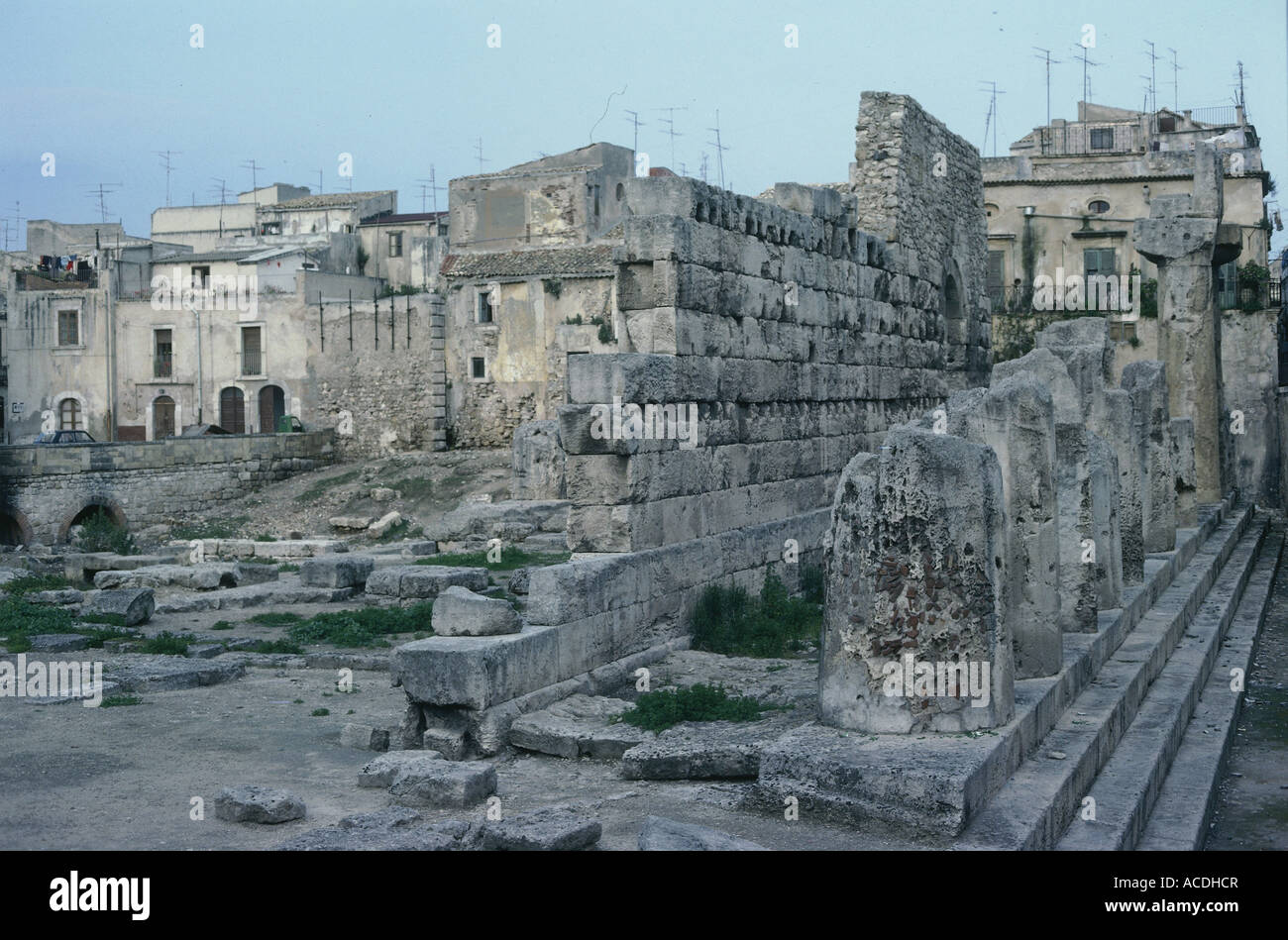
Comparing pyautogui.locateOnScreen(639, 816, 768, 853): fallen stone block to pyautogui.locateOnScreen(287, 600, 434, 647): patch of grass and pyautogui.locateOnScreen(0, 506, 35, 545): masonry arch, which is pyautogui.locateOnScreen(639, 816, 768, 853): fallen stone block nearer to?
pyautogui.locateOnScreen(287, 600, 434, 647): patch of grass

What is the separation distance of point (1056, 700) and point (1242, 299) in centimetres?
2990

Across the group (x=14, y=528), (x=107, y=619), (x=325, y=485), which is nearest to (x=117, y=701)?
(x=107, y=619)

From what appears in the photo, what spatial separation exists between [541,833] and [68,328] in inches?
1583

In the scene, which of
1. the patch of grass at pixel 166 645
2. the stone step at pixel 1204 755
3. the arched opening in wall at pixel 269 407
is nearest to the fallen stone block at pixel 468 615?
the stone step at pixel 1204 755

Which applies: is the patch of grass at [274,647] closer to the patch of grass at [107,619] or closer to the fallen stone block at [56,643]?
the fallen stone block at [56,643]

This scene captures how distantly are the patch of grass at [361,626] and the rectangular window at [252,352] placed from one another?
92.4ft

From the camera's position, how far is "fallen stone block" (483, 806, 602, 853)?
544 cm

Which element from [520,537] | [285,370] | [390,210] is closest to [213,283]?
[285,370]

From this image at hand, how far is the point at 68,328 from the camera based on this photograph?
41438mm

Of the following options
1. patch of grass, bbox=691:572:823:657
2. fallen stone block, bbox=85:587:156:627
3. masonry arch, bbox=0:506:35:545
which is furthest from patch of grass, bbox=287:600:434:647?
masonry arch, bbox=0:506:35:545

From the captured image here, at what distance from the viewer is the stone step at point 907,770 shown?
539 cm

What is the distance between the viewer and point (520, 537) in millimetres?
18594
